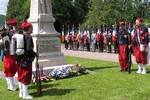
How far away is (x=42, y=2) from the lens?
54.9 ft

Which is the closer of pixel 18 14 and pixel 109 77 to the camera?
pixel 109 77

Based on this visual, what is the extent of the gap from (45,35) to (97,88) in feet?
16.4

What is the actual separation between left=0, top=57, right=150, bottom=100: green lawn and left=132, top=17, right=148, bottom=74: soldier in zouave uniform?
0.48 m

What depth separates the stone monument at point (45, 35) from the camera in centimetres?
1625

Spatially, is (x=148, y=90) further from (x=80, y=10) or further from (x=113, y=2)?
(x=80, y=10)

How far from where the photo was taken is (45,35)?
1641 cm

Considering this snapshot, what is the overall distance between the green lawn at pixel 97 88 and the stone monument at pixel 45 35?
7.19 ft

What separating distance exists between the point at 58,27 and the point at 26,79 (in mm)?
59555

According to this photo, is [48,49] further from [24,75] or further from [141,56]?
[24,75]

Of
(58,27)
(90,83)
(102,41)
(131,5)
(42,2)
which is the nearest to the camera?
(90,83)

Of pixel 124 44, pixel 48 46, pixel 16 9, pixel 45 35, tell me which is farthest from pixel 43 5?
pixel 16 9

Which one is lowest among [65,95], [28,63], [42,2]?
[65,95]

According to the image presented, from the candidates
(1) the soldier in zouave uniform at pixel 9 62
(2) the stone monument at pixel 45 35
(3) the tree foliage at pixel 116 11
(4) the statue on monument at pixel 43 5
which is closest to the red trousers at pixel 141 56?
(2) the stone monument at pixel 45 35

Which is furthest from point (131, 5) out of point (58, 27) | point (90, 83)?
point (90, 83)
